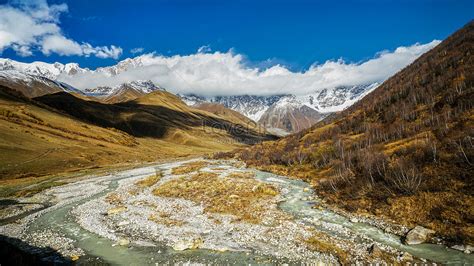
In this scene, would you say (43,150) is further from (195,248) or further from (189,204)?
(195,248)

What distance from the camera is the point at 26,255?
2191 centimetres

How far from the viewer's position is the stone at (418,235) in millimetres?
22964

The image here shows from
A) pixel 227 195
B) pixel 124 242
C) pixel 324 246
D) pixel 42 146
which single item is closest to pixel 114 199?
pixel 227 195

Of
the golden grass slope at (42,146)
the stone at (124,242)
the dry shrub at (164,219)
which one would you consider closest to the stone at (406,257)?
the dry shrub at (164,219)

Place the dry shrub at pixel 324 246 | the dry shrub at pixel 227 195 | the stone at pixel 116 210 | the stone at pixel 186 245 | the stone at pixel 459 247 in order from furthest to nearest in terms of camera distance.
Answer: the stone at pixel 116 210 < the dry shrub at pixel 227 195 < the stone at pixel 186 245 < the dry shrub at pixel 324 246 < the stone at pixel 459 247

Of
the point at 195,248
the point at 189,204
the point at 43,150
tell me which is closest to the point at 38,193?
the point at 189,204

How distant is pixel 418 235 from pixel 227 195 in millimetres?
26005

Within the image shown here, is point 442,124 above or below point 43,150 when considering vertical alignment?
above

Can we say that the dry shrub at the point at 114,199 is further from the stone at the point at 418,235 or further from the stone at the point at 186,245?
the stone at the point at 418,235

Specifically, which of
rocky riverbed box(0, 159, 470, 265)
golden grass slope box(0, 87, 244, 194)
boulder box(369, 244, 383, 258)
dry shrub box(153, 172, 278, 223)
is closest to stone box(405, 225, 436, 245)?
rocky riverbed box(0, 159, 470, 265)

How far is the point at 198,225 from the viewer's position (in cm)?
3041

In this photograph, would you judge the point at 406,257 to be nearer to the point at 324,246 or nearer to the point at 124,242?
Result: the point at 324,246

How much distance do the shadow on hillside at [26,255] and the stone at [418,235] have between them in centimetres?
2670

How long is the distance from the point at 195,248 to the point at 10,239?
18.5 metres
